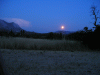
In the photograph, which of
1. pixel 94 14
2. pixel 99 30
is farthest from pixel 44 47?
pixel 94 14

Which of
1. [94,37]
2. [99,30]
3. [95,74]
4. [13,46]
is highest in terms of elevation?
[99,30]

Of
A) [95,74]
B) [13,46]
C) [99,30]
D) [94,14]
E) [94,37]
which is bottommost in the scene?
[95,74]

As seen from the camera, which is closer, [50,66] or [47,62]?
[50,66]

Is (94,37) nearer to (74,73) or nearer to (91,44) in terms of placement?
(91,44)

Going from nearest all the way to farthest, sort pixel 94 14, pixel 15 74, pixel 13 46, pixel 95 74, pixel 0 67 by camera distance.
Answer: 1. pixel 0 67
2. pixel 15 74
3. pixel 95 74
4. pixel 13 46
5. pixel 94 14

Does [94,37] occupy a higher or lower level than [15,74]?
higher

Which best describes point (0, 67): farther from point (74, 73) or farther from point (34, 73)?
point (74, 73)

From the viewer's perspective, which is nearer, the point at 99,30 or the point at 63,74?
the point at 63,74

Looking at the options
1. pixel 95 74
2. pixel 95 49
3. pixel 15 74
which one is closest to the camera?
pixel 15 74

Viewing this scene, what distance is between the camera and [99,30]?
390 inches

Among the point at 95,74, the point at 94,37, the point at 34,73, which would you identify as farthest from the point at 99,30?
the point at 34,73

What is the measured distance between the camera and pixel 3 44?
890 cm

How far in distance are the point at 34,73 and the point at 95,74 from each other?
2429 mm

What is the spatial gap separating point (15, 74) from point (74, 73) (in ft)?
7.51
